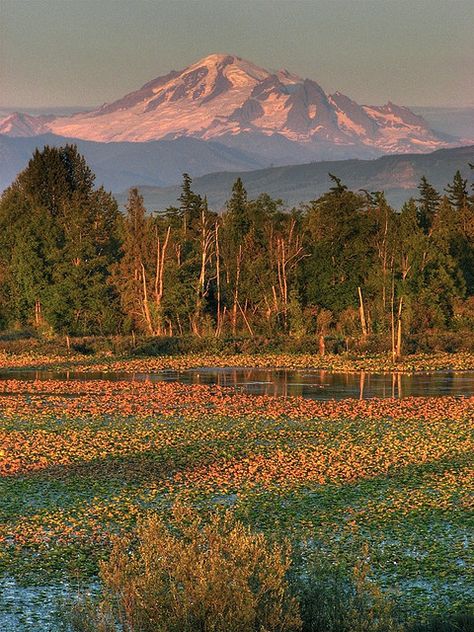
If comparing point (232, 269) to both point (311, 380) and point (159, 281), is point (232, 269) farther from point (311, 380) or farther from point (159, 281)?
point (311, 380)

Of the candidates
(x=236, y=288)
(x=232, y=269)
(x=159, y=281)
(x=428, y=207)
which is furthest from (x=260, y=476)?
(x=428, y=207)

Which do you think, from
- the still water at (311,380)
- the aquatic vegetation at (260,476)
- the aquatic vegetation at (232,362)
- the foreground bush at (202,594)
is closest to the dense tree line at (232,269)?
the aquatic vegetation at (232,362)

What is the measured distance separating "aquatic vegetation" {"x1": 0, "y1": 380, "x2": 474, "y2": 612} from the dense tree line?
27.5 m

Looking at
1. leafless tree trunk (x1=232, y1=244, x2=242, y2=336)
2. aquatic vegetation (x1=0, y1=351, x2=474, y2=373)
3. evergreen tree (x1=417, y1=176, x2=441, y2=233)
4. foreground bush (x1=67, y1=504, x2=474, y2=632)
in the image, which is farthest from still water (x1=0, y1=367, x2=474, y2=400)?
evergreen tree (x1=417, y1=176, x2=441, y2=233)

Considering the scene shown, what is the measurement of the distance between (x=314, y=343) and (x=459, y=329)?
14.0 m

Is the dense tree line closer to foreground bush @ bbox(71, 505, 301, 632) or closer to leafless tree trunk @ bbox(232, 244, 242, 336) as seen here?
leafless tree trunk @ bbox(232, 244, 242, 336)

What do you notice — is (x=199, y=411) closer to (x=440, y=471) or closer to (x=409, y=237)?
(x=440, y=471)

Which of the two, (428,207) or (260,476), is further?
(428,207)

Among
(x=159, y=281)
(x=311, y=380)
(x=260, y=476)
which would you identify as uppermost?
(x=159, y=281)

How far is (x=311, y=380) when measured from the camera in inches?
1610

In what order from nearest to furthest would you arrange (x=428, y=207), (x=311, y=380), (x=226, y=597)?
(x=226, y=597)
(x=311, y=380)
(x=428, y=207)

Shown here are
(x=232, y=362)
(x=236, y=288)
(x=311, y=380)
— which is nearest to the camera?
(x=311, y=380)

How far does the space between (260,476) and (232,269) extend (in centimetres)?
5073

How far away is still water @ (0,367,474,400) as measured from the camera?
36.3m
